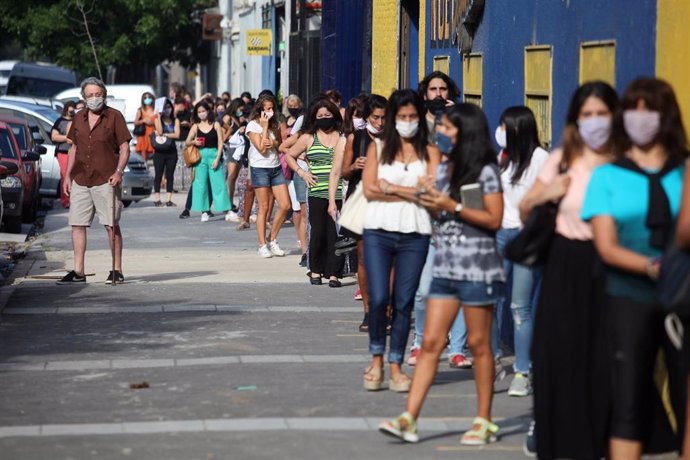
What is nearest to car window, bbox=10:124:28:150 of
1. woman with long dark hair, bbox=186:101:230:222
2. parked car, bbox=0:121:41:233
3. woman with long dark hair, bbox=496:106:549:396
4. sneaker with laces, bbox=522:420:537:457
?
parked car, bbox=0:121:41:233

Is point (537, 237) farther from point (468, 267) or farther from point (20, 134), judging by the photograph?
point (20, 134)

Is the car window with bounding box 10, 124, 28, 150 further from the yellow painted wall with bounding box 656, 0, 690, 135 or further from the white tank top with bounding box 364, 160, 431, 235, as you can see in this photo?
the yellow painted wall with bounding box 656, 0, 690, 135

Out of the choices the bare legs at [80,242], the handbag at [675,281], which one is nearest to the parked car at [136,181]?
the bare legs at [80,242]

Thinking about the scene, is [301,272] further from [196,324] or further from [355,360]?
[355,360]

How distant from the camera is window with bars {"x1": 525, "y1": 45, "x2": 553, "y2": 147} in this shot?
10.9m

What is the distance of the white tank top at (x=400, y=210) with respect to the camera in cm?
903

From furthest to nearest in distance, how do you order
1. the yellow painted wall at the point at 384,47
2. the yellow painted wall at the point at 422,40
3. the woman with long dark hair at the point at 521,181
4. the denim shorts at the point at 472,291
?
the yellow painted wall at the point at 384,47, the yellow painted wall at the point at 422,40, the woman with long dark hair at the point at 521,181, the denim shorts at the point at 472,291

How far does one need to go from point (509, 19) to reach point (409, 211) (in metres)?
3.62

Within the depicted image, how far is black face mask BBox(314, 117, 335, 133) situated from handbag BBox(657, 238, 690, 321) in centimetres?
879

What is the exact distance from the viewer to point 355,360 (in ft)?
34.6

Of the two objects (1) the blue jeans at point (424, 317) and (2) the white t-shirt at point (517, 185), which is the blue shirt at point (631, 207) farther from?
(1) the blue jeans at point (424, 317)

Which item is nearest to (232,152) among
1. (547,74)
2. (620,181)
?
(547,74)

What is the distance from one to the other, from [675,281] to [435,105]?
17.1 ft

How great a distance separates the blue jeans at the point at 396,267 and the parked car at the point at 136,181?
17.8 metres
